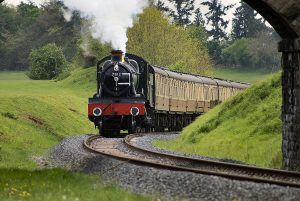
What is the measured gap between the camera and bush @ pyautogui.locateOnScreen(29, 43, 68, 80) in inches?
3088

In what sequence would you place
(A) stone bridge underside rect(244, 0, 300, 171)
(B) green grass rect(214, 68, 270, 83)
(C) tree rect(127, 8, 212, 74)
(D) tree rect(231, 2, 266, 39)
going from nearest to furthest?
(A) stone bridge underside rect(244, 0, 300, 171) < (C) tree rect(127, 8, 212, 74) < (B) green grass rect(214, 68, 270, 83) < (D) tree rect(231, 2, 266, 39)

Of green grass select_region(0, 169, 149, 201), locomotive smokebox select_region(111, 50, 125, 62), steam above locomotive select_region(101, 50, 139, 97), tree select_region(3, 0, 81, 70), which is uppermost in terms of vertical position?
tree select_region(3, 0, 81, 70)

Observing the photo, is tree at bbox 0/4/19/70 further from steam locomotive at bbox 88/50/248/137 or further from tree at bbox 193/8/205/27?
steam locomotive at bbox 88/50/248/137

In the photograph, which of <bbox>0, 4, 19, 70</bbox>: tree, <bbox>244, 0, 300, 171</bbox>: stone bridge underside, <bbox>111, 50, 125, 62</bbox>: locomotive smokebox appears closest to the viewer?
<bbox>244, 0, 300, 171</bbox>: stone bridge underside

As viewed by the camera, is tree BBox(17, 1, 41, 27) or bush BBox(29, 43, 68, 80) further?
tree BBox(17, 1, 41, 27)

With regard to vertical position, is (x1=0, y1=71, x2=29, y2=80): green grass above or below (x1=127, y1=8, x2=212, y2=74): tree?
below

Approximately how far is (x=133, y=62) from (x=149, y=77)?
1185 millimetres

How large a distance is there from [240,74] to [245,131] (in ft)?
274

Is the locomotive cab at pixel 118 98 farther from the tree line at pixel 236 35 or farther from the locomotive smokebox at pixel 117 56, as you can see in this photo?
the tree line at pixel 236 35

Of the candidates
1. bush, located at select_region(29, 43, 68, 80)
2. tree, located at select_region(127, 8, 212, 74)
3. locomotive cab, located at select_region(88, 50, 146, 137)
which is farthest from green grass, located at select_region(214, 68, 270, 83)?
locomotive cab, located at select_region(88, 50, 146, 137)

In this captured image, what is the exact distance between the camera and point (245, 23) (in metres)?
124

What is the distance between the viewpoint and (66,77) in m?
74.0

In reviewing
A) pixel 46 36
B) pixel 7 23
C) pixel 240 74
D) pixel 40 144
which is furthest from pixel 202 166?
pixel 7 23

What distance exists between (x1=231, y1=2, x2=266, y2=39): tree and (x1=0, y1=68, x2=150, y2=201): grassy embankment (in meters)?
64.9
